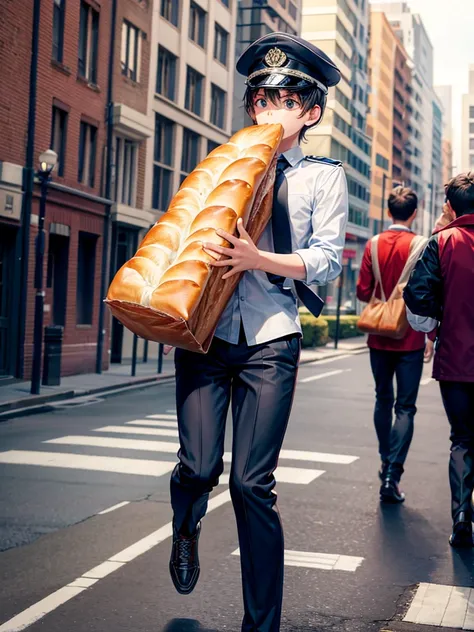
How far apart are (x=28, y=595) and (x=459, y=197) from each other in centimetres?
307

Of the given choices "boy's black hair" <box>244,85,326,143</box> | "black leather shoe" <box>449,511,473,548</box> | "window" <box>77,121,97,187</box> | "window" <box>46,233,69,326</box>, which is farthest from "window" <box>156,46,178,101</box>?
"boy's black hair" <box>244,85,326,143</box>

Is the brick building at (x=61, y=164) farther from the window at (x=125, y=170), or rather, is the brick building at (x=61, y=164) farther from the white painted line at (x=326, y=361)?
the white painted line at (x=326, y=361)

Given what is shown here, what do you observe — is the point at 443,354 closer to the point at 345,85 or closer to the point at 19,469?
the point at 19,469

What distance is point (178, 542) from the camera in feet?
12.3

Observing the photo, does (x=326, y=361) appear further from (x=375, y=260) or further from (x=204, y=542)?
(x=204, y=542)

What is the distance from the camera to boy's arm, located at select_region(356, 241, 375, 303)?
7328 mm

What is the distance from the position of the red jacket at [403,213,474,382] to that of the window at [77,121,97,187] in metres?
18.2

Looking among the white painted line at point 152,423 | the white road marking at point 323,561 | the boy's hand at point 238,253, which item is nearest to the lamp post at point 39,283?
the white painted line at point 152,423

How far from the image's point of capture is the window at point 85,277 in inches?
939

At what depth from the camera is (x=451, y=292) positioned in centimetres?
572

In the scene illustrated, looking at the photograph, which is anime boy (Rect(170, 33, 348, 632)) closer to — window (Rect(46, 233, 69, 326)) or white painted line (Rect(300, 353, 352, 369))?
window (Rect(46, 233, 69, 326))

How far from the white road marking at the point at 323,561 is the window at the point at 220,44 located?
31.6 metres

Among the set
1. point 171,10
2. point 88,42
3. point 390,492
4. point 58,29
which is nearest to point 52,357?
point 58,29

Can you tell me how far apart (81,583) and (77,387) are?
1308cm
